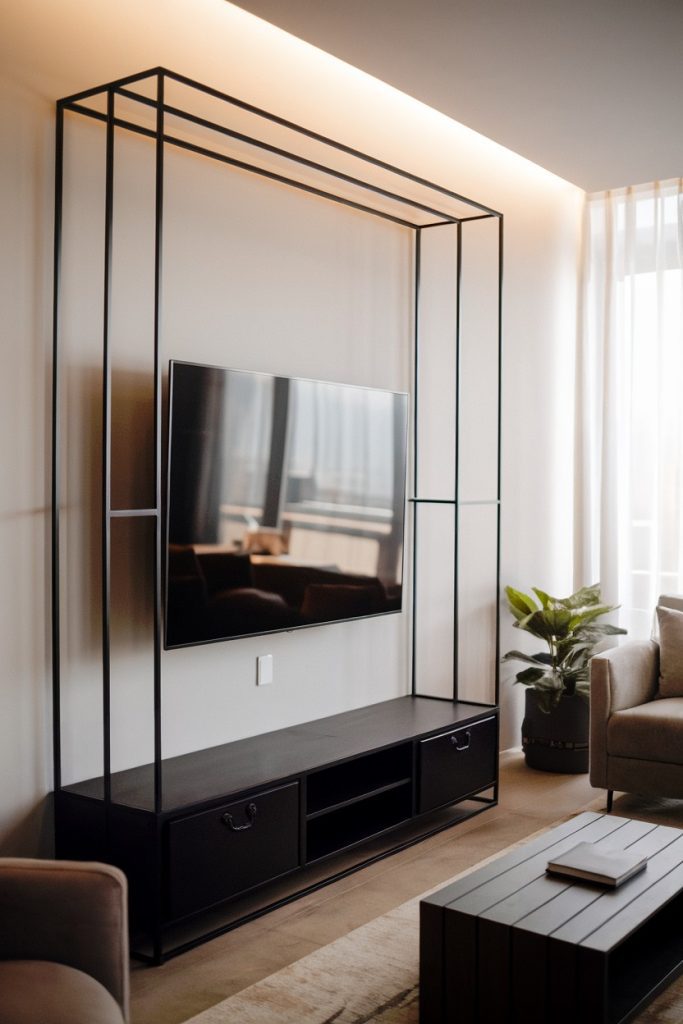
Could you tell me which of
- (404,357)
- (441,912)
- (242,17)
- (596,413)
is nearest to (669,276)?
(596,413)

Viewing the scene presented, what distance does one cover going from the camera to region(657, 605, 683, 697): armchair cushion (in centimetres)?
439

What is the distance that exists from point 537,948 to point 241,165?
8.60ft

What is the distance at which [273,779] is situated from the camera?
323 cm

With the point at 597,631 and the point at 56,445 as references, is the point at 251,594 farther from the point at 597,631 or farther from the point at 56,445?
the point at 597,631

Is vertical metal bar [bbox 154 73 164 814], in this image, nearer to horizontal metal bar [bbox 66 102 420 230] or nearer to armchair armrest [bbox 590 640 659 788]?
horizontal metal bar [bbox 66 102 420 230]

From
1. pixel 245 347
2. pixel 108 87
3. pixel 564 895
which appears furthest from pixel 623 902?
pixel 108 87

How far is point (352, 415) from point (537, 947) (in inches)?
85.3

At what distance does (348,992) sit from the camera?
2.69 metres

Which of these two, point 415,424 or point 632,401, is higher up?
point 632,401

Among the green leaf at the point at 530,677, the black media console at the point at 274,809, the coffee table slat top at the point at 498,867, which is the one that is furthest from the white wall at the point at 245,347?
the coffee table slat top at the point at 498,867

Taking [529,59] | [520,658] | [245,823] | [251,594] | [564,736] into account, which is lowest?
[564,736]

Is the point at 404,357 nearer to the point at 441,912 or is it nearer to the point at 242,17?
the point at 242,17

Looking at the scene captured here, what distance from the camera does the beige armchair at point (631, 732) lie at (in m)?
4.05

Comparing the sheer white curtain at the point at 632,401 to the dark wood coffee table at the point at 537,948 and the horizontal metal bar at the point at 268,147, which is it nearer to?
the horizontal metal bar at the point at 268,147
